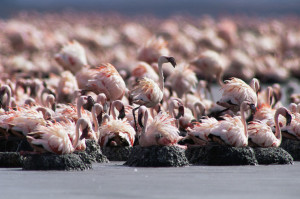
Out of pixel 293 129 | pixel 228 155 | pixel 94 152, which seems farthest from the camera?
pixel 293 129

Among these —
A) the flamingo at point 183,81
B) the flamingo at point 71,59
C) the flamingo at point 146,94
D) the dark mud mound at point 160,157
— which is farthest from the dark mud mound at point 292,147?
the flamingo at point 71,59

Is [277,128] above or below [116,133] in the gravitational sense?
above

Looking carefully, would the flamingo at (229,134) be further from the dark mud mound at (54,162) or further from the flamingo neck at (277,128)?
the dark mud mound at (54,162)

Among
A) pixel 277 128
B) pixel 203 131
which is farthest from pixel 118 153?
pixel 277 128

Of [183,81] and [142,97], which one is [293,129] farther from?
[183,81]

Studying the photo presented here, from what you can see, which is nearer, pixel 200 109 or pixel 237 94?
pixel 237 94

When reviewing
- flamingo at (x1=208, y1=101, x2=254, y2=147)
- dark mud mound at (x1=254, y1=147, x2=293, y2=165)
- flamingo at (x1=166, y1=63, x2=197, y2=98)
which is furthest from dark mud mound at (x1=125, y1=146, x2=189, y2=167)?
flamingo at (x1=166, y1=63, x2=197, y2=98)

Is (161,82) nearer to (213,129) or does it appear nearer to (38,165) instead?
(213,129)
